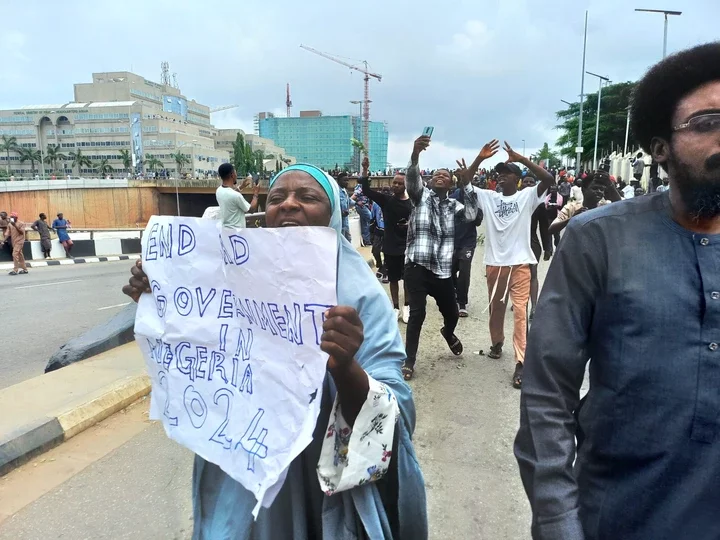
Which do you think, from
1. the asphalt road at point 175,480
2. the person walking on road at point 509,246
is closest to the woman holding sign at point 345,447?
the asphalt road at point 175,480

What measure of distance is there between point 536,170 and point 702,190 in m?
3.51

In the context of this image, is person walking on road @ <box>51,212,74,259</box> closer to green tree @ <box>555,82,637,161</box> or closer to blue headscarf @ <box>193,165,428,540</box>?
blue headscarf @ <box>193,165,428,540</box>

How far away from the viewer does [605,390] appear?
4.22 feet

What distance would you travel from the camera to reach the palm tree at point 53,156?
86131mm

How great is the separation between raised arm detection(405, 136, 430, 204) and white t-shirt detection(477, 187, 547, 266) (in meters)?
0.74

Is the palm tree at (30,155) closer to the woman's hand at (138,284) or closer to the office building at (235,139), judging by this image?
the office building at (235,139)

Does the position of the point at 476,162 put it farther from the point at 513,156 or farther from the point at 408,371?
the point at 408,371

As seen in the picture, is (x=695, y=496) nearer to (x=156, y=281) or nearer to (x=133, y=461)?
(x=156, y=281)

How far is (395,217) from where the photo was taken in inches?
246

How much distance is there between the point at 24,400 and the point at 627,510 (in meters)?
4.25

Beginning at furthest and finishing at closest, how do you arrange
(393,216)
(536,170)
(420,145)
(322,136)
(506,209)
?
(322,136)
(393,216)
(506,209)
(536,170)
(420,145)

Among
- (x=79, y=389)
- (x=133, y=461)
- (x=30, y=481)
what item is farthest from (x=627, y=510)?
(x=79, y=389)

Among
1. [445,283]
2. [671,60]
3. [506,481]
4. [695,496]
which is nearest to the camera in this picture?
[695,496]

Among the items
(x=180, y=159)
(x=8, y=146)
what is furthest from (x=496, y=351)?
(x=8, y=146)
